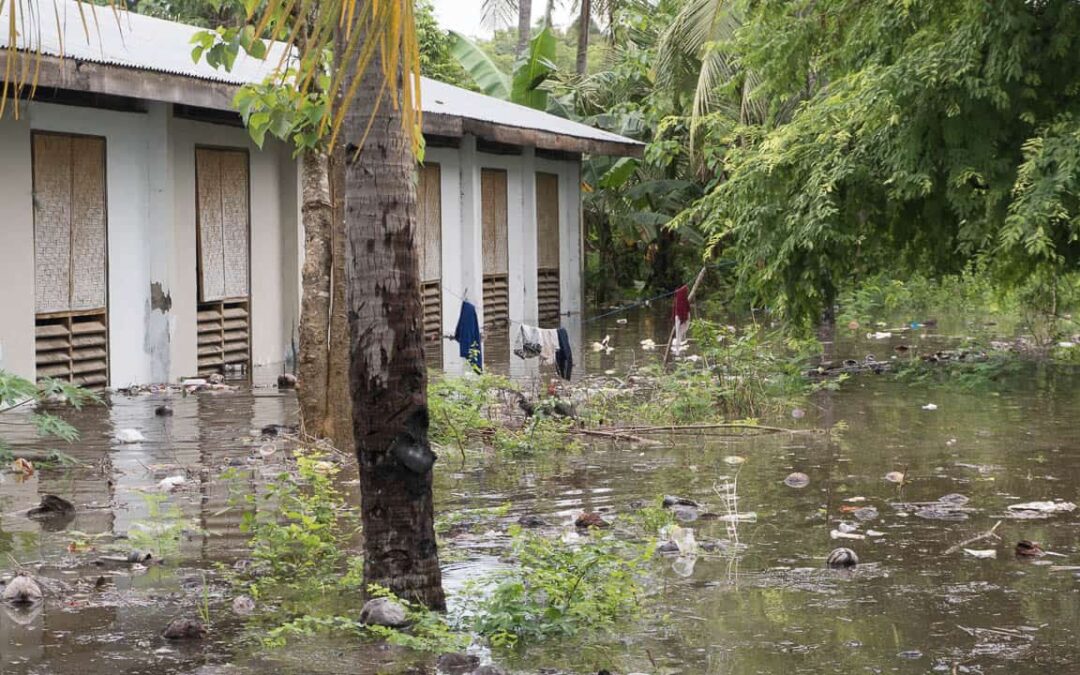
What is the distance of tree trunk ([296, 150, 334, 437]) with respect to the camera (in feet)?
28.5

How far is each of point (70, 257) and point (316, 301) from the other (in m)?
4.84

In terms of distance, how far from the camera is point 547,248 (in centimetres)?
2369

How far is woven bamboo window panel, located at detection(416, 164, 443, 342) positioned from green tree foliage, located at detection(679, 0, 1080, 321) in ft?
22.7

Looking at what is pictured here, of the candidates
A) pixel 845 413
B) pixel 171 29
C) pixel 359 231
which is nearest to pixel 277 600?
pixel 359 231

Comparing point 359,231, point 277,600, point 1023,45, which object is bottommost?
point 277,600

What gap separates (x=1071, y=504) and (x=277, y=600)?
13.9 feet

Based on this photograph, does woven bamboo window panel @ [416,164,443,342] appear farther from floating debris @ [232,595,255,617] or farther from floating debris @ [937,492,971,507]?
floating debris @ [232,595,255,617]

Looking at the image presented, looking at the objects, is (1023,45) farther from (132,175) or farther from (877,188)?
(132,175)

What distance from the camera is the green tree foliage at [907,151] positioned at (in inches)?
409

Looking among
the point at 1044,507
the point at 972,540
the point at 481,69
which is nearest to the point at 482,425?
the point at 1044,507

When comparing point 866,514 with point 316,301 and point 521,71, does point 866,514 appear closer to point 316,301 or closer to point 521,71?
point 316,301

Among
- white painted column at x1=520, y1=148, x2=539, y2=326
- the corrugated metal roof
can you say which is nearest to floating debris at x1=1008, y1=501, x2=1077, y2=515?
the corrugated metal roof

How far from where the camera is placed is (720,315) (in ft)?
76.0

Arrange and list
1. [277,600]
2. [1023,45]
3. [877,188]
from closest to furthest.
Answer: [277,600] < [1023,45] < [877,188]
